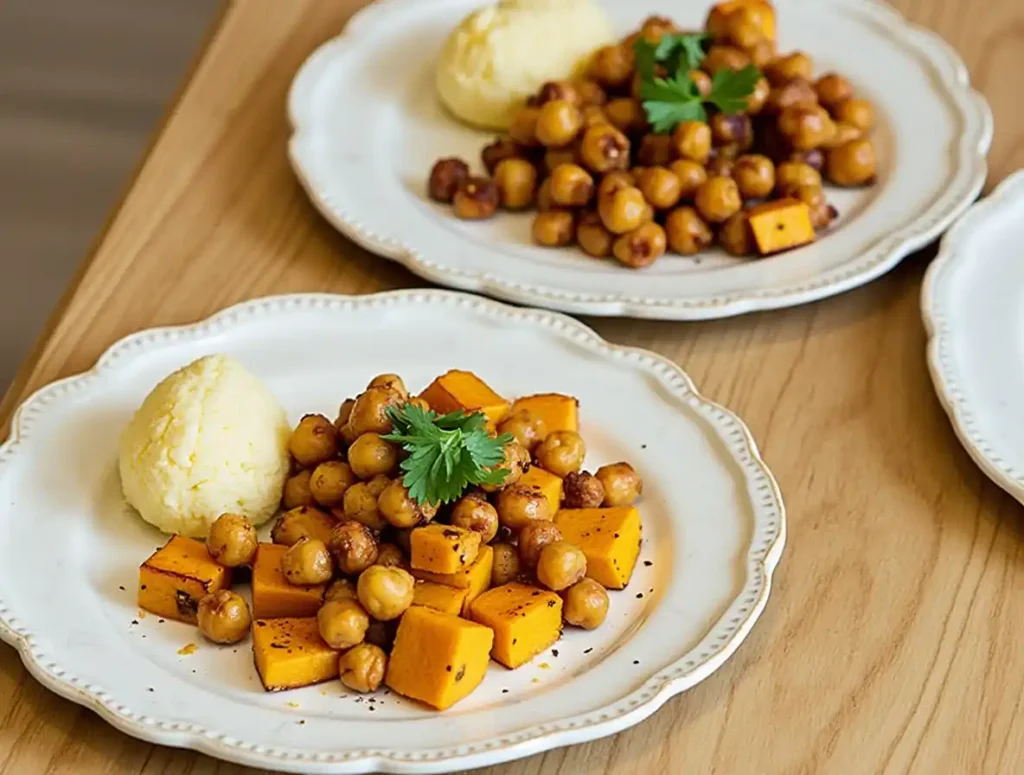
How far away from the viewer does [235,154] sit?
2076 mm

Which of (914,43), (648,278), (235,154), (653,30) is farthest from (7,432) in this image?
(914,43)

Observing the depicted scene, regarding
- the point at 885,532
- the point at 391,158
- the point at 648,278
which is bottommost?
the point at 391,158

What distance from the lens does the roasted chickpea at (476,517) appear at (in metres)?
1.38

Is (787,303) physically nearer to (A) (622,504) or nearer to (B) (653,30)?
(A) (622,504)

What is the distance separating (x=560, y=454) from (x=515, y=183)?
0.54m

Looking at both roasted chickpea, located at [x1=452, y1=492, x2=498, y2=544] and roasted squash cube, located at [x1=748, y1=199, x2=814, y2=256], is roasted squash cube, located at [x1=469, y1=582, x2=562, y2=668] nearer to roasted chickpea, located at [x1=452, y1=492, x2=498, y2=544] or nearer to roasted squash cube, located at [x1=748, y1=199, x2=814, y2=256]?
roasted chickpea, located at [x1=452, y1=492, x2=498, y2=544]

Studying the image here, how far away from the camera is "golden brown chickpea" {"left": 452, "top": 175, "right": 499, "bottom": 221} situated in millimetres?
1924

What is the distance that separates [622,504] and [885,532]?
10.1 inches

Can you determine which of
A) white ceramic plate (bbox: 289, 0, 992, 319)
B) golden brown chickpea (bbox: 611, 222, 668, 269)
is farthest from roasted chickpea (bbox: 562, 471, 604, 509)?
golden brown chickpea (bbox: 611, 222, 668, 269)

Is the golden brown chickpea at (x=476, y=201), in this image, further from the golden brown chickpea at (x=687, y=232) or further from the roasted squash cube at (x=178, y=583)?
the roasted squash cube at (x=178, y=583)

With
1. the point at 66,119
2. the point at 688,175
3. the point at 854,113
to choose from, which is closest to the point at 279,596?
the point at 688,175

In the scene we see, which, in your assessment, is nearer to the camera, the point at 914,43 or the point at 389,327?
the point at 389,327

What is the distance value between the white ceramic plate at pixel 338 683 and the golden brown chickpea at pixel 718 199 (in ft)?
0.87

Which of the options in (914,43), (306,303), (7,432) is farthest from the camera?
(914,43)
